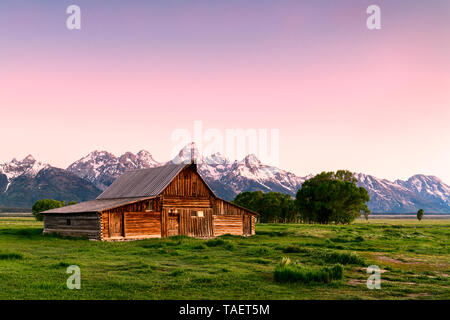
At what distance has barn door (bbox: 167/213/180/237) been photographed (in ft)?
154

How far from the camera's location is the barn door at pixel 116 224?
138ft

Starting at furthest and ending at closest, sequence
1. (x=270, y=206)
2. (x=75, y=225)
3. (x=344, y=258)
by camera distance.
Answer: (x=270, y=206)
(x=75, y=225)
(x=344, y=258)

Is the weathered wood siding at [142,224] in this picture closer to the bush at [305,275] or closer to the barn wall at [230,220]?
the barn wall at [230,220]

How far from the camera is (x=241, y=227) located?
5328 centimetres

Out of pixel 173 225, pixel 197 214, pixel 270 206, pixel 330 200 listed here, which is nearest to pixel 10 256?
pixel 173 225

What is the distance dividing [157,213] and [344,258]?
87.9 feet

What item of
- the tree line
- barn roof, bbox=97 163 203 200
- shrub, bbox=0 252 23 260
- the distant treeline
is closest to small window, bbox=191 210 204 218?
barn roof, bbox=97 163 203 200

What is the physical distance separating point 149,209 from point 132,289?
99.7 feet

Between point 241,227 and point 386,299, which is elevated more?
point 386,299

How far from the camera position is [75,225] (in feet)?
150

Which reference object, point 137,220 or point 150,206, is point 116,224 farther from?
point 150,206

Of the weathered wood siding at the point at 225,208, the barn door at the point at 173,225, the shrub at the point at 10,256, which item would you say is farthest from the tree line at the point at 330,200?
the shrub at the point at 10,256
